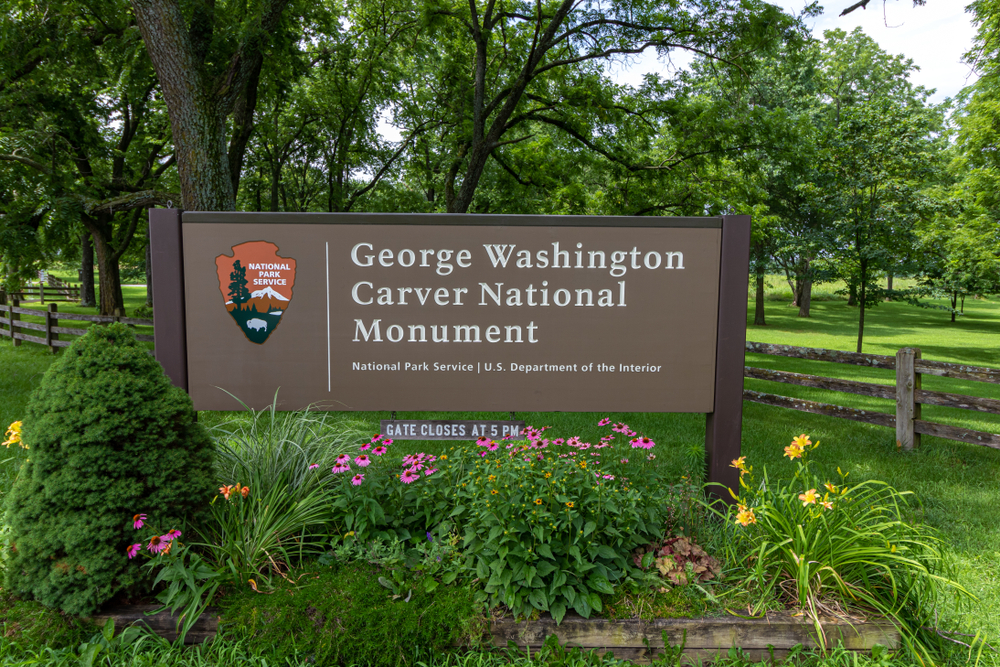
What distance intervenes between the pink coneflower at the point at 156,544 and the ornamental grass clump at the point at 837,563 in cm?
275

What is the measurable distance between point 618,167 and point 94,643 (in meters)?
11.0

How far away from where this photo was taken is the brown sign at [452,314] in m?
3.54

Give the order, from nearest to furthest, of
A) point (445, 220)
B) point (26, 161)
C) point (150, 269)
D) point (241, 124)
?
point (445, 220)
point (150, 269)
point (241, 124)
point (26, 161)

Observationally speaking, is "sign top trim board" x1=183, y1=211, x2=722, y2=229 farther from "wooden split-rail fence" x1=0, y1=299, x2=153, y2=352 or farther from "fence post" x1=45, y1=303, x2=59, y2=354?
"fence post" x1=45, y1=303, x2=59, y2=354

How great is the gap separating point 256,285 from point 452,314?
1.28 m

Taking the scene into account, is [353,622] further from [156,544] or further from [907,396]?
[907,396]

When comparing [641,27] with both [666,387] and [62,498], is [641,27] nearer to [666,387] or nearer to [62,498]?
[666,387]

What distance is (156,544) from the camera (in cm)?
256

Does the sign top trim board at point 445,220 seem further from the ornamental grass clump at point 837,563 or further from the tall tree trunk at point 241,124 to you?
the tall tree trunk at point 241,124

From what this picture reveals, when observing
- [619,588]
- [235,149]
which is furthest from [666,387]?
[235,149]

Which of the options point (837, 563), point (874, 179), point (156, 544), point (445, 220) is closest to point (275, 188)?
point (445, 220)

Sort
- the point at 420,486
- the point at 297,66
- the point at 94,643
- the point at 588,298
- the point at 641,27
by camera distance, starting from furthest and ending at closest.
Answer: the point at 297,66, the point at 641,27, the point at 588,298, the point at 420,486, the point at 94,643

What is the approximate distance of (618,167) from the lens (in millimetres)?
11336

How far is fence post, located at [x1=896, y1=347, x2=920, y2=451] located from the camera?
578cm
